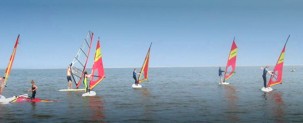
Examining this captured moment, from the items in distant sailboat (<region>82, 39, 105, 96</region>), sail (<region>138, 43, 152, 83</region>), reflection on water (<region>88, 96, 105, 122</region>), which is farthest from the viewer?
sail (<region>138, 43, 152, 83</region>)

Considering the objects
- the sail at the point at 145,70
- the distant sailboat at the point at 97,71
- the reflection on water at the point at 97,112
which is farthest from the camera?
the sail at the point at 145,70

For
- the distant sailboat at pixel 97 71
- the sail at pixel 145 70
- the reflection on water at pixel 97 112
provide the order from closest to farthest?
the reflection on water at pixel 97 112 < the distant sailboat at pixel 97 71 < the sail at pixel 145 70

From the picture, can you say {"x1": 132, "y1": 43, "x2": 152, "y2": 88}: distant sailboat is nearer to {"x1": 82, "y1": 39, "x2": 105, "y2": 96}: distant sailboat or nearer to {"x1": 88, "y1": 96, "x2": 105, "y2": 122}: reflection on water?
{"x1": 82, "y1": 39, "x2": 105, "y2": 96}: distant sailboat

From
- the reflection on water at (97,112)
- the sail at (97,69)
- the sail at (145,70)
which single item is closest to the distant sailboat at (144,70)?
the sail at (145,70)

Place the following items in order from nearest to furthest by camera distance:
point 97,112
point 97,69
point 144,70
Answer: point 97,112
point 97,69
point 144,70

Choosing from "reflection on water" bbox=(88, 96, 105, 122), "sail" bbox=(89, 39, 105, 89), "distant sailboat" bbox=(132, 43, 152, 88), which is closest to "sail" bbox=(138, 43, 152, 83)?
"distant sailboat" bbox=(132, 43, 152, 88)

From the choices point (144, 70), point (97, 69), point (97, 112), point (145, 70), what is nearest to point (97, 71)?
point (97, 69)

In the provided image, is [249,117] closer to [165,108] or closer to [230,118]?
[230,118]

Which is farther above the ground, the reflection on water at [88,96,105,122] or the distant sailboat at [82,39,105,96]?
the distant sailboat at [82,39,105,96]

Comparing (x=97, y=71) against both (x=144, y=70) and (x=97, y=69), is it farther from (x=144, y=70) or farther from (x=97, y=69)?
(x=144, y=70)

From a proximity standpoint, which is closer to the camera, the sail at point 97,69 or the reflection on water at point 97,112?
the reflection on water at point 97,112

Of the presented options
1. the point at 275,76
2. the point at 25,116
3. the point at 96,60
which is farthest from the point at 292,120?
the point at 96,60

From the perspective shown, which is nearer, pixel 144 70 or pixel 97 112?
pixel 97 112

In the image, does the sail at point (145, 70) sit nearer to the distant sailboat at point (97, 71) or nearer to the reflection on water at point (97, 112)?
the distant sailboat at point (97, 71)
